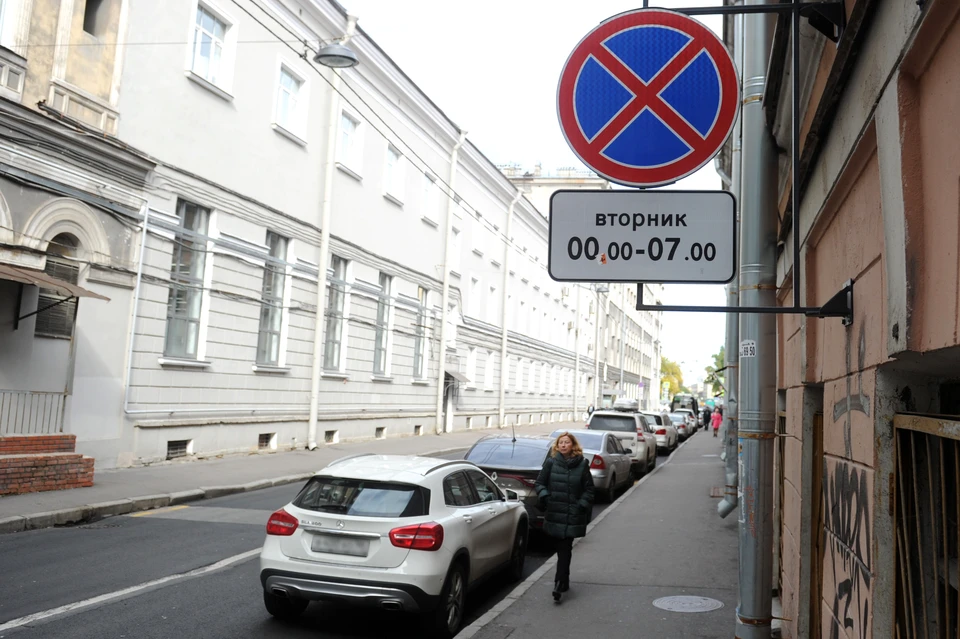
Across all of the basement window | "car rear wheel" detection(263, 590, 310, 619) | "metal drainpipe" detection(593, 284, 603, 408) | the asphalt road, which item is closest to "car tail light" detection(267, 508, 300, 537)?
"car rear wheel" detection(263, 590, 310, 619)

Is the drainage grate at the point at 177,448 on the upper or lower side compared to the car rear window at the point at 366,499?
lower

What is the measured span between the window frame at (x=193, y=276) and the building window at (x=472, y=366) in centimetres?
1889

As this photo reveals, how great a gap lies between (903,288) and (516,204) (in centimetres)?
3941

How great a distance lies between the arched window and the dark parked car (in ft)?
25.1

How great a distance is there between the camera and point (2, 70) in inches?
525

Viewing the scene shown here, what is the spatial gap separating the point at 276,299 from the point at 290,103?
5136mm

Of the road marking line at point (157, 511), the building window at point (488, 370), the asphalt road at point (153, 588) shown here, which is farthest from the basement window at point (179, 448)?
the building window at point (488, 370)

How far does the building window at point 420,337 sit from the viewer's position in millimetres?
30156

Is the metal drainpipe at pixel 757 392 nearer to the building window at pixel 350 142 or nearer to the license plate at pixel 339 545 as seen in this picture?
the license plate at pixel 339 545

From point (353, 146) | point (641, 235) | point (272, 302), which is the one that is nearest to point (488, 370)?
point (353, 146)

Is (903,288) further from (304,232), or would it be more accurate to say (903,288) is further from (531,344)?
(531,344)

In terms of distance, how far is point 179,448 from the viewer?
1762 cm

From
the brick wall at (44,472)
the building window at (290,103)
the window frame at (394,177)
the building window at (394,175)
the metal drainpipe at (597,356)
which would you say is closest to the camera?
the brick wall at (44,472)

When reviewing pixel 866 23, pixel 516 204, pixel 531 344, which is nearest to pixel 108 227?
pixel 866 23
